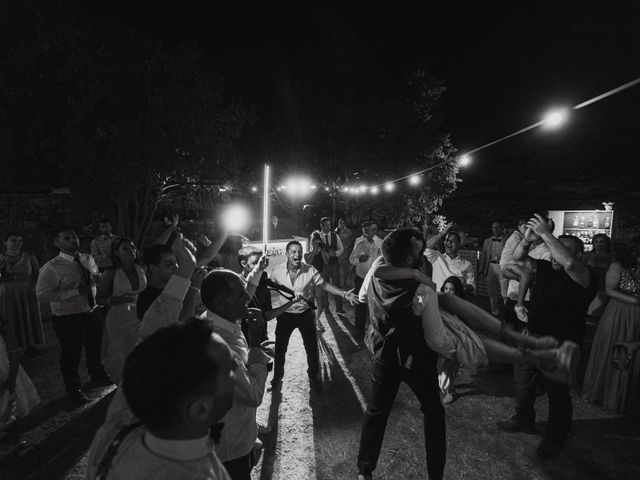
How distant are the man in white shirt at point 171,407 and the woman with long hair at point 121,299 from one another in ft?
9.76

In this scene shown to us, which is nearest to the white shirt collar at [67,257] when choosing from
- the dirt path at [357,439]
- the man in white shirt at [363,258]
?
the dirt path at [357,439]

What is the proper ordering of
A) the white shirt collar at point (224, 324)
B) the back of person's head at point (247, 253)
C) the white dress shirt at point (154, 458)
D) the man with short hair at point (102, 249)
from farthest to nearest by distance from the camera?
the man with short hair at point (102, 249), the back of person's head at point (247, 253), the white shirt collar at point (224, 324), the white dress shirt at point (154, 458)

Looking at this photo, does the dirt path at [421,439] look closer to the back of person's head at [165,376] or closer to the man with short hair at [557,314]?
the man with short hair at [557,314]

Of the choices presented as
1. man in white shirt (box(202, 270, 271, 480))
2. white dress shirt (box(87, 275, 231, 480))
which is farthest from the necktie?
white dress shirt (box(87, 275, 231, 480))

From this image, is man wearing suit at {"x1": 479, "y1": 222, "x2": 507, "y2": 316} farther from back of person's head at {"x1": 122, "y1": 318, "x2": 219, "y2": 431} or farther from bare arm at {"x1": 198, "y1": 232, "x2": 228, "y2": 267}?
back of person's head at {"x1": 122, "y1": 318, "x2": 219, "y2": 431}

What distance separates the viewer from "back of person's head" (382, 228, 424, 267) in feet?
9.02

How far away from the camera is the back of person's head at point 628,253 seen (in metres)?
3.89

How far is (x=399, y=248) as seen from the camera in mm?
2754

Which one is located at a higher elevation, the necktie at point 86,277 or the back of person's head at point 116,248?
the back of person's head at point 116,248

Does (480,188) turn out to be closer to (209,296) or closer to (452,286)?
(452,286)

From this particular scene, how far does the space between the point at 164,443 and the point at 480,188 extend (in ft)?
117

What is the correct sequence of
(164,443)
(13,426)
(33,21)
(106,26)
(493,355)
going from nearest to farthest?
(164,443), (493,355), (13,426), (33,21), (106,26)

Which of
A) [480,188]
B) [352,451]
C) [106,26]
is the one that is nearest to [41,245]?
[106,26]

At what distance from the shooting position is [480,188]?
108ft
